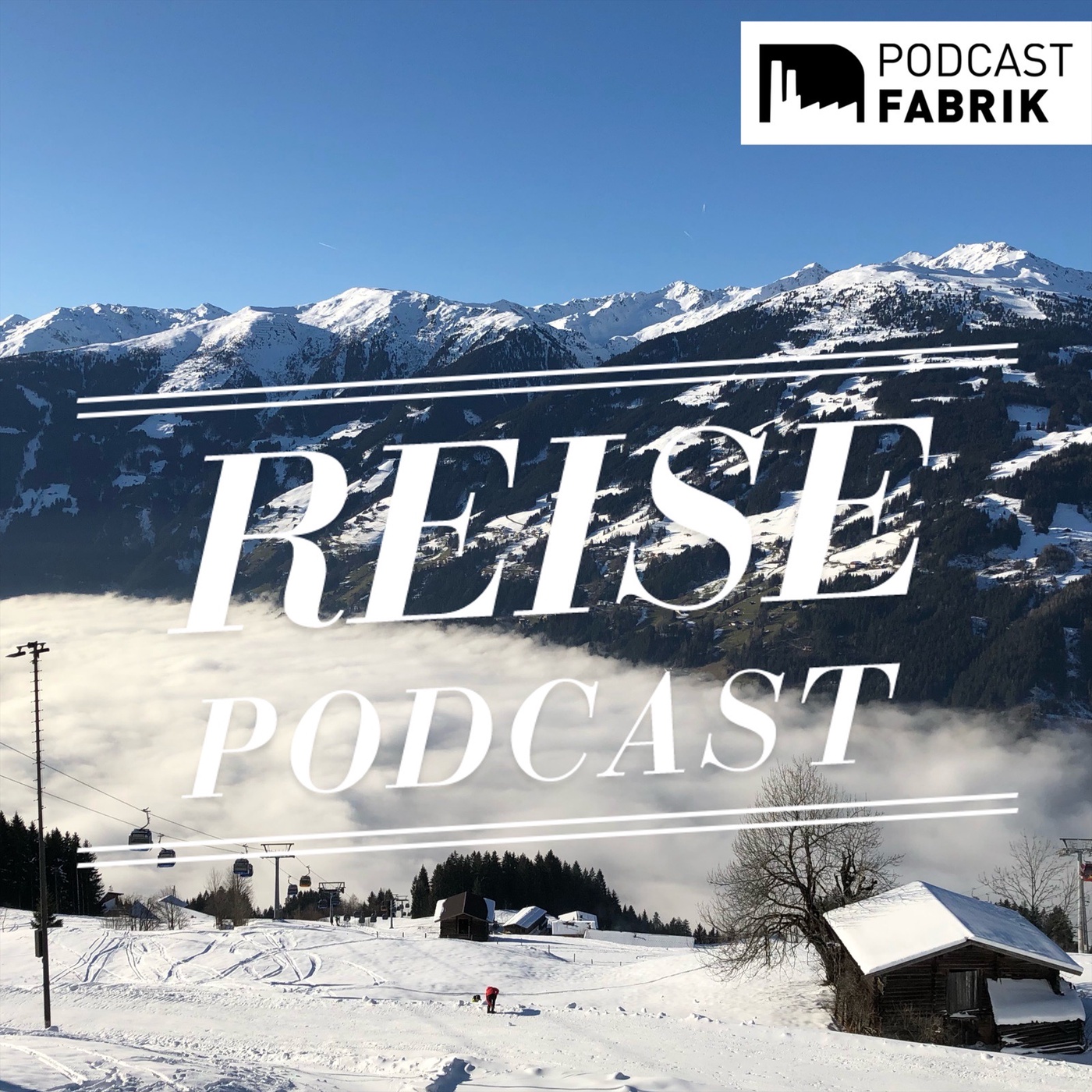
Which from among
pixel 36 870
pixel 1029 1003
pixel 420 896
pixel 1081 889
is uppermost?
pixel 1029 1003

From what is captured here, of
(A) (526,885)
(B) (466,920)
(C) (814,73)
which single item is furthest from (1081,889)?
(A) (526,885)

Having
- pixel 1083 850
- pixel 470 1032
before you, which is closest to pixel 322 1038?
pixel 470 1032

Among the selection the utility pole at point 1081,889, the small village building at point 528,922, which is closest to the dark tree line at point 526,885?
the small village building at point 528,922

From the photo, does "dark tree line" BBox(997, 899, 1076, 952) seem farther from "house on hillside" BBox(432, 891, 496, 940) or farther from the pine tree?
the pine tree

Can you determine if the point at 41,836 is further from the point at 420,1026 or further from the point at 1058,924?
the point at 1058,924

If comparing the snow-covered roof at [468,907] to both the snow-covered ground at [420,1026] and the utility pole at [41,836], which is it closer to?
the snow-covered ground at [420,1026]

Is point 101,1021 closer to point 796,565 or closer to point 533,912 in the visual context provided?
point 796,565

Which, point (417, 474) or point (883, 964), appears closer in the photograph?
point (883, 964)

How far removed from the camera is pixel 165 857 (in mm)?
103438

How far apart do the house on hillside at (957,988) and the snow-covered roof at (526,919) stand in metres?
76.6

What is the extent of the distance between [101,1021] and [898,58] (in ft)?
187

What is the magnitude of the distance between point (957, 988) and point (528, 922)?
81355mm

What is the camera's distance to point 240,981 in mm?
60750

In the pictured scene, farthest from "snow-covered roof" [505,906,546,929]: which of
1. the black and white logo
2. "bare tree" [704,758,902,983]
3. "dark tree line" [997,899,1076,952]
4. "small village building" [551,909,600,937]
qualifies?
the black and white logo
